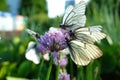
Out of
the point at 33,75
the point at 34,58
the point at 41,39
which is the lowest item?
the point at 33,75

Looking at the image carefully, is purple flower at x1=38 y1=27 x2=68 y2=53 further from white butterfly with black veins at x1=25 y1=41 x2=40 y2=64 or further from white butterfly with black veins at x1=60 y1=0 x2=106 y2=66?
white butterfly with black veins at x1=25 y1=41 x2=40 y2=64

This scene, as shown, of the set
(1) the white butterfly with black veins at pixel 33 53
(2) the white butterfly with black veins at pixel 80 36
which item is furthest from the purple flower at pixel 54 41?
(1) the white butterfly with black veins at pixel 33 53

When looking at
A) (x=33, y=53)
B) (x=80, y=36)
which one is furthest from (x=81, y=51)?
(x=33, y=53)

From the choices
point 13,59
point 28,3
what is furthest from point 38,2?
point 13,59

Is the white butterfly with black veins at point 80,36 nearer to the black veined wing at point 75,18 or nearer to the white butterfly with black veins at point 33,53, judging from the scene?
the black veined wing at point 75,18

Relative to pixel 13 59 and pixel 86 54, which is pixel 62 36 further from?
pixel 13 59

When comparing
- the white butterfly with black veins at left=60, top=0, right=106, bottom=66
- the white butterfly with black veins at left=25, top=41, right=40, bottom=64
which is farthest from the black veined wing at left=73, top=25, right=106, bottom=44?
the white butterfly with black veins at left=25, top=41, right=40, bottom=64

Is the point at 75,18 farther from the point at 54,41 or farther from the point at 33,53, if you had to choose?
the point at 33,53

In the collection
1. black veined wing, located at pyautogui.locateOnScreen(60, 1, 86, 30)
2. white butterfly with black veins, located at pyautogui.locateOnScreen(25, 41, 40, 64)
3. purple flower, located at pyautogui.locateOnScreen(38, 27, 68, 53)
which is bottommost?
white butterfly with black veins, located at pyautogui.locateOnScreen(25, 41, 40, 64)
